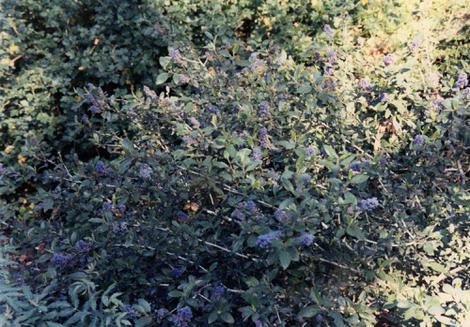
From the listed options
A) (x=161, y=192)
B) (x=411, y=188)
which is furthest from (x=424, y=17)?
(x=161, y=192)

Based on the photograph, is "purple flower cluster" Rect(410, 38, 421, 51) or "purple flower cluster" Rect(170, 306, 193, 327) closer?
"purple flower cluster" Rect(170, 306, 193, 327)

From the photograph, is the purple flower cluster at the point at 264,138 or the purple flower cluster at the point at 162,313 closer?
the purple flower cluster at the point at 162,313

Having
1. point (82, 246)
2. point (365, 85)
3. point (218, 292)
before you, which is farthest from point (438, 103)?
point (82, 246)

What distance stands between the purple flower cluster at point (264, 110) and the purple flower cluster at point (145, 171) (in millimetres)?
514

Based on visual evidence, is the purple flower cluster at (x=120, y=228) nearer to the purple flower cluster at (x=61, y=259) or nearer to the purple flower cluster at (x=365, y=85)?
the purple flower cluster at (x=61, y=259)

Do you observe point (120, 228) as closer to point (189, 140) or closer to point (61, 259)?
point (61, 259)

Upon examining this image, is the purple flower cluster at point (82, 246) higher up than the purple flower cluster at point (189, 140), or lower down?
lower down

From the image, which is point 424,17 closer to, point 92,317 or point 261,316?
point 261,316

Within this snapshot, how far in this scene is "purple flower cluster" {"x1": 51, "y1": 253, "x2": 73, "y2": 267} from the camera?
2365 mm

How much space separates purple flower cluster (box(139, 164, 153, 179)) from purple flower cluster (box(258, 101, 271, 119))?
1.69 feet

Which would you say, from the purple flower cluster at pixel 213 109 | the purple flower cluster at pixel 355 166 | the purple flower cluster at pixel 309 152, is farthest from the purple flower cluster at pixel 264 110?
the purple flower cluster at pixel 355 166

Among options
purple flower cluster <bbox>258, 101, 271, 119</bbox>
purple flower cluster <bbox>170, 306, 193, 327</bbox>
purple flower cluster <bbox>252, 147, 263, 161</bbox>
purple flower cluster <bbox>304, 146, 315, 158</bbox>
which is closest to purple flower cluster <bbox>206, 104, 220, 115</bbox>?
purple flower cluster <bbox>258, 101, 271, 119</bbox>

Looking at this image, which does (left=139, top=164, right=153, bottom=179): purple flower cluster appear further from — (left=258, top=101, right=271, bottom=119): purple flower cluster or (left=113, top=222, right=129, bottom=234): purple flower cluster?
(left=258, top=101, right=271, bottom=119): purple flower cluster

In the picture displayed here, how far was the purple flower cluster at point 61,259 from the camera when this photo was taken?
A: 7.76ft
